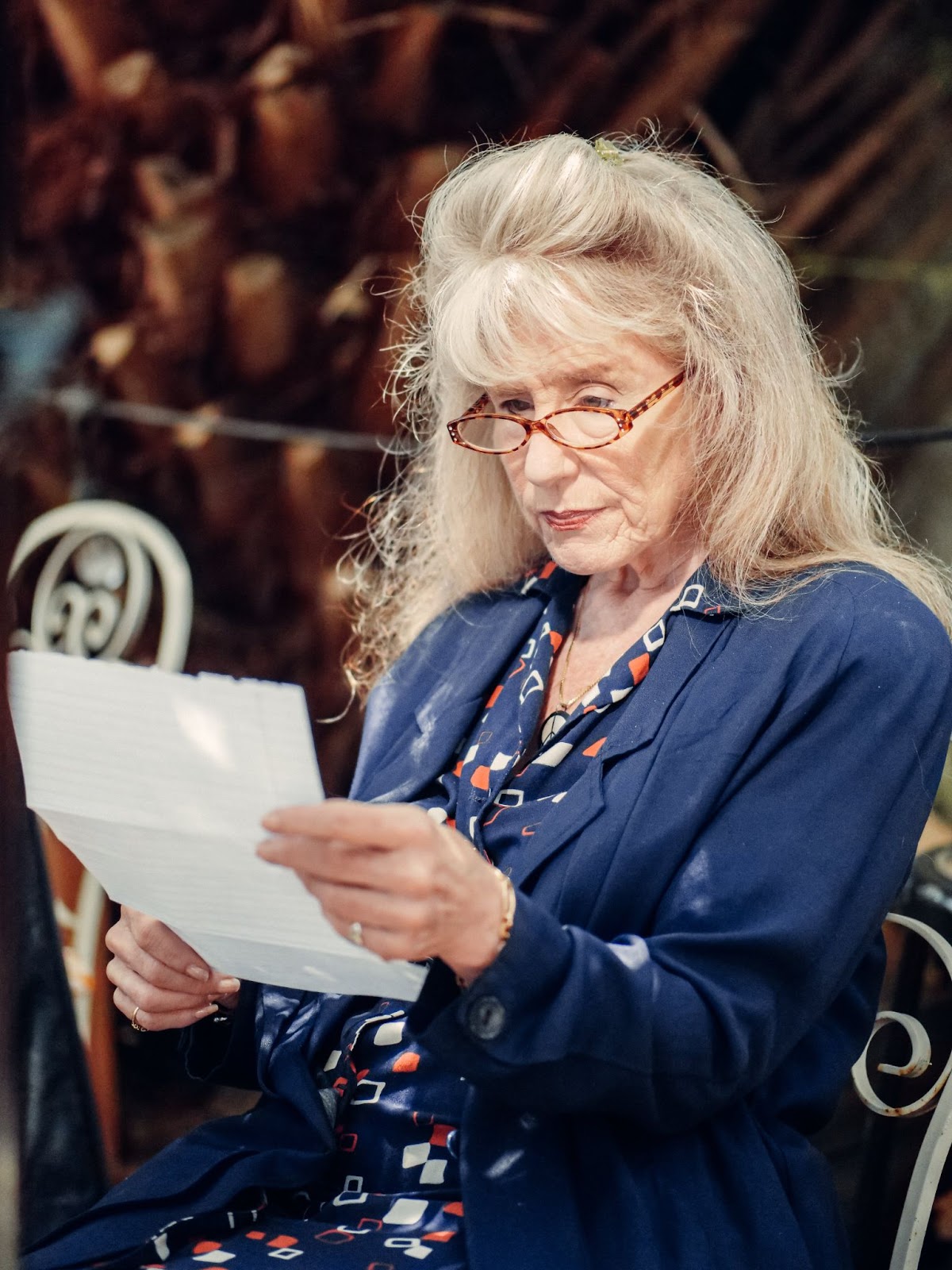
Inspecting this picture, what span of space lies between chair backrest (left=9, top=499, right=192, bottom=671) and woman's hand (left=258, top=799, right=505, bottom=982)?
140cm

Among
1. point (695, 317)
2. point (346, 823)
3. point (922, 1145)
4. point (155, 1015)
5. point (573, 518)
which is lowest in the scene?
point (922, 1145)

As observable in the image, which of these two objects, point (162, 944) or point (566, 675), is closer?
point (162, 944)

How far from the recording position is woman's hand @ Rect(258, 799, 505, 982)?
114 centimetres

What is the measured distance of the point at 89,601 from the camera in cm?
261

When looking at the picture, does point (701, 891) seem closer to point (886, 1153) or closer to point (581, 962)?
point (581, 962)

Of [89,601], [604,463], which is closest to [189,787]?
[604,463]

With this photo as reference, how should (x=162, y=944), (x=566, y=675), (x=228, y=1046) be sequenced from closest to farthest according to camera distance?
(x=162, y=944), (x=228, y=1046), (x=566, y=675)

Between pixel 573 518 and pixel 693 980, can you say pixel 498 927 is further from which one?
pixel 573 518

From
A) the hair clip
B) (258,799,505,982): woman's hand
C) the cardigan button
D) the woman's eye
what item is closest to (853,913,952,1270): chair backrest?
the cardigan button

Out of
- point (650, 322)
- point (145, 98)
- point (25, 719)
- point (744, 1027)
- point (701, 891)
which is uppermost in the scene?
point (145, 98)

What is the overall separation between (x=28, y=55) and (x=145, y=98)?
0.85 ft

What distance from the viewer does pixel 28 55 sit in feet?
9.99

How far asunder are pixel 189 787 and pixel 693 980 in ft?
1.76

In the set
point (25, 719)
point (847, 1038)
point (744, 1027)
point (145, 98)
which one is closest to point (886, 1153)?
point (847, 1038)
